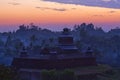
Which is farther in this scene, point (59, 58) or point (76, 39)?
point (76, 39)

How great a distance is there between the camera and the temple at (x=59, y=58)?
1425 inches

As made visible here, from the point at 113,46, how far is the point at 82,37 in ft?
32.4

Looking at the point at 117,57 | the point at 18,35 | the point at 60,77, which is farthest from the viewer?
the point at 18,35

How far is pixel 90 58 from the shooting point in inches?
1550

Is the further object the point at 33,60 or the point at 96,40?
the point at 96,40

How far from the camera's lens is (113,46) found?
89.6 metres

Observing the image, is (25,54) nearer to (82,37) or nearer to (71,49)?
(71,49)

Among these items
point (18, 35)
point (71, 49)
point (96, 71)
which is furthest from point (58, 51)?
point (18, 35)

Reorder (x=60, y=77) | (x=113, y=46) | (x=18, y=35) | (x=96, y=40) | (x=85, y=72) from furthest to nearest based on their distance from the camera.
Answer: (x=18, y=35)
(x=96, y=40)
(x=113, y=46)
(x=85, y=72)
(x=60, y=77)

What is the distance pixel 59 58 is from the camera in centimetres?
3669

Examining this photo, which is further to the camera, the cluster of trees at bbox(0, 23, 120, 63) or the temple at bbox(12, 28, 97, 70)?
the cluster of trees at bbox(0, 23, 120, 63)

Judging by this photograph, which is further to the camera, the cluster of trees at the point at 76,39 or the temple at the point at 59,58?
the cluster of trees at the point at 76,39

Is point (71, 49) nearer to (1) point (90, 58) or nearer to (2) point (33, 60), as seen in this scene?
(1) point (90, 58)

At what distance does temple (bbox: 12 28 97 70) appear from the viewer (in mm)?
36188
